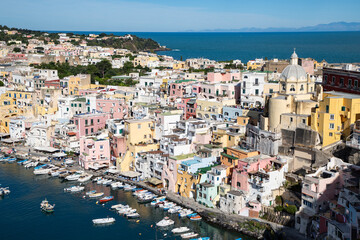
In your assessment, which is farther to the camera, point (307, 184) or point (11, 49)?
point (11, 49)

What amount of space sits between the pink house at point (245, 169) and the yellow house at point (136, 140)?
11.0 metres

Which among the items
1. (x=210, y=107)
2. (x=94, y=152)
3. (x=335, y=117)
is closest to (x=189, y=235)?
(x=335, y=117)

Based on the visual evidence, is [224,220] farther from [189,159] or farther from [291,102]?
[291,102]

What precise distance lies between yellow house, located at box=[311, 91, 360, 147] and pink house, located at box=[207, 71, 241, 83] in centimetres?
2153

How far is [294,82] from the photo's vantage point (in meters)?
38.0

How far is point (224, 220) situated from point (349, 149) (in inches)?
425

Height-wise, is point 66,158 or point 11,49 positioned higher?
point 11,49

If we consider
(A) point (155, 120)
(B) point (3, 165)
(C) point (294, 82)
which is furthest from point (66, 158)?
(C) point (294, 82)

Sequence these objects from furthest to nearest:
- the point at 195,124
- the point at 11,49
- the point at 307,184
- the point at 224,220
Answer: the point at 11,49 → the point at 195,124 → the point at 224,220 → the point at 307,184

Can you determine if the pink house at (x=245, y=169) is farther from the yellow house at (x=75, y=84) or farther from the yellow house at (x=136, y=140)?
the yellow house at (x=75, y=84)

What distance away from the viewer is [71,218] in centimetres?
3369

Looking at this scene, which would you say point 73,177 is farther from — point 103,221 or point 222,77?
point 222,77

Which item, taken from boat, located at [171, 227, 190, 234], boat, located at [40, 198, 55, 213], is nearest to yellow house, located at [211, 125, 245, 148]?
boat, located at [171, 227, 190, 234]

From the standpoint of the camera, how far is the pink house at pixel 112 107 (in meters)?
52.2
